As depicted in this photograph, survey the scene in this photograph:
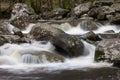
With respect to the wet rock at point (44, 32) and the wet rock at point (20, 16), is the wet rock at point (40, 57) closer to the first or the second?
the wet rock at point (44, 32)

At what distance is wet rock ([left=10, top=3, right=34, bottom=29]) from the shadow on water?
1322 centimetres

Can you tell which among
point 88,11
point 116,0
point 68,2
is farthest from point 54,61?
point 68,2

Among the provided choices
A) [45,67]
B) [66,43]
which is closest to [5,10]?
[66,43]

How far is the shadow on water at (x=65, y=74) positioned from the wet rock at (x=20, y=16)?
13222 millimetres

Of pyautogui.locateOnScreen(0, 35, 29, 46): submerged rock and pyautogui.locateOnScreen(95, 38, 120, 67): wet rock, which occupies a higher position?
pyautogui.locateOnScreen(95, 38, 120, 67): wet rock

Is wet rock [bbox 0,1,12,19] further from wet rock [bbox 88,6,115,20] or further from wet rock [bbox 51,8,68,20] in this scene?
wet rock [bbox 88,6,115,20]

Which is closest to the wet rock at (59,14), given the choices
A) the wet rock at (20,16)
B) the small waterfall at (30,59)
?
the wet rock at (20,16)

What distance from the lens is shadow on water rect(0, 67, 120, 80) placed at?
1261 centimetres

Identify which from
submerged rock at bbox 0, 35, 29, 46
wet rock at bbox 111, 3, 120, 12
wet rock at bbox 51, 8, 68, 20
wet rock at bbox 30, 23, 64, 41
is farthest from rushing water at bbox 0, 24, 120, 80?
wet rock at bbox 51, 8, 68, 20

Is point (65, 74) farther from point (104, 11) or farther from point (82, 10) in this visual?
point (82, 10)

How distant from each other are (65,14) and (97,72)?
65.4 ft

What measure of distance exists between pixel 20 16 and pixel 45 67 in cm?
1560

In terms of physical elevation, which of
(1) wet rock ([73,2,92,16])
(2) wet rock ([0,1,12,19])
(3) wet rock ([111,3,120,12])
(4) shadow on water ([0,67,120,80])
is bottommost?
(2) wet rock ([0,1,12,19])

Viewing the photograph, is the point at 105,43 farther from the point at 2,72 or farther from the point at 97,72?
the point at 2,72
